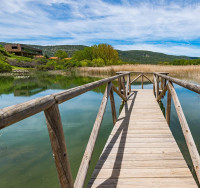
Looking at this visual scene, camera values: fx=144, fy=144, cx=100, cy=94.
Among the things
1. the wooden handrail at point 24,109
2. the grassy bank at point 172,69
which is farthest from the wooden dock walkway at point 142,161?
the grassy bank at point 172,69

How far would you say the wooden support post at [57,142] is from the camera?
4.21 feet

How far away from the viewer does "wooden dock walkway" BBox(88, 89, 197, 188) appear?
6.68 feet

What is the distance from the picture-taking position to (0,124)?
777 millimetres

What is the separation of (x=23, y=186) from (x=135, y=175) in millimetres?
2168

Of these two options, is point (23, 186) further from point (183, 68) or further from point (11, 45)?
point (11, 45)

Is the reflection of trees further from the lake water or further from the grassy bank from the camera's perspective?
the lake water

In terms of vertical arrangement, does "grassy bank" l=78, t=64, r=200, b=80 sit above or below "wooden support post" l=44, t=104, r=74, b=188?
above

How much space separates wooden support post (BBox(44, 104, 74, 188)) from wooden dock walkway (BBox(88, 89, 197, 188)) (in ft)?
2.68

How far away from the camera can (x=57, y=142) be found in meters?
1.32

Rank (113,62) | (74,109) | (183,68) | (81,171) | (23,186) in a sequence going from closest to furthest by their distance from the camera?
1. (81,171)
2. (23,186)
3. (74,109)
4. (183,68)
5. (113,62)

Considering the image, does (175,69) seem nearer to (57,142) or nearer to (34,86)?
(34,86)

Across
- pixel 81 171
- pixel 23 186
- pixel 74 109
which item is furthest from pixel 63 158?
pixel 74 109

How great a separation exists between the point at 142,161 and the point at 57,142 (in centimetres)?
178

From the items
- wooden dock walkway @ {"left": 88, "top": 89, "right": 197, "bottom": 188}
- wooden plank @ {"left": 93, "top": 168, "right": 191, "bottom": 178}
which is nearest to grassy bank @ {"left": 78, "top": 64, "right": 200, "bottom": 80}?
wooden dock walkway @ {"left": 88, "top": 89, "right": 197, "bottom": 188}
